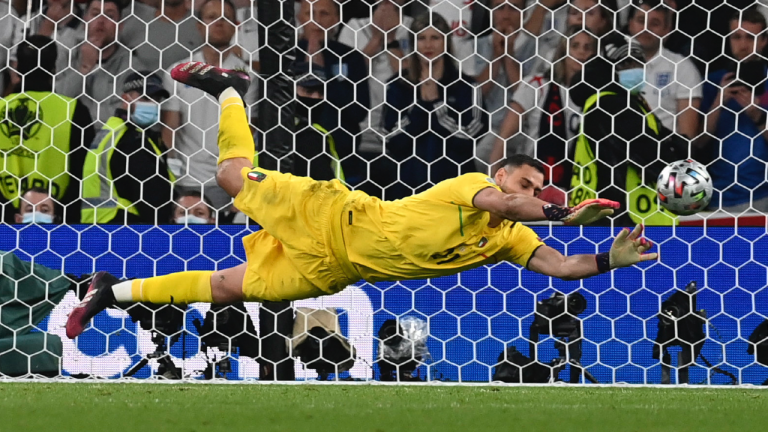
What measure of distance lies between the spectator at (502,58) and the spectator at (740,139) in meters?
0.94

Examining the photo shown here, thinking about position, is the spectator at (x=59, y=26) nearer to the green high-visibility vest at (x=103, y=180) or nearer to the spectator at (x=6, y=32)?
the spectator at (x=6, y=32)

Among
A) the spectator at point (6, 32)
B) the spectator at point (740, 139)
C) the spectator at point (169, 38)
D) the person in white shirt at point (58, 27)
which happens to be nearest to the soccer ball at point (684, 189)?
the spectator at point (740, 139)

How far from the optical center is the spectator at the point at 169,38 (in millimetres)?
4879

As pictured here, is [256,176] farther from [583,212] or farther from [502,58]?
[502,58]

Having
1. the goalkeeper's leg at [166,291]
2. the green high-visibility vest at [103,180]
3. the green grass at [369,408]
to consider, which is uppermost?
the green high-visibility vest at [103,180]

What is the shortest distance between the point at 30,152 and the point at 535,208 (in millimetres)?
2751

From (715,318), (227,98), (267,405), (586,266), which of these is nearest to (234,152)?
(227,98)

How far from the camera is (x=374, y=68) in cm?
483

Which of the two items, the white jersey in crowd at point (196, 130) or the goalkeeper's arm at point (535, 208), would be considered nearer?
the goalkeeper's arm at point (535, 208)

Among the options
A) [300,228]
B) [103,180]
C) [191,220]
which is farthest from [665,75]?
[103,180]

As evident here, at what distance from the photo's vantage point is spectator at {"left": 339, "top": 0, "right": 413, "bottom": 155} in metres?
4.79

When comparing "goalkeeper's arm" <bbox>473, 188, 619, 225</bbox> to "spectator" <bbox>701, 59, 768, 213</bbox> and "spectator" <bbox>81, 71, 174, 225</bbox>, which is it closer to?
"spectator" <bbox>701, 59, 768, 213</bbox>

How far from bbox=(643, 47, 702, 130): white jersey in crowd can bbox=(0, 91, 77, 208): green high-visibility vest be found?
9.35ft

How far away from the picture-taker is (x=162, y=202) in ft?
15.5
